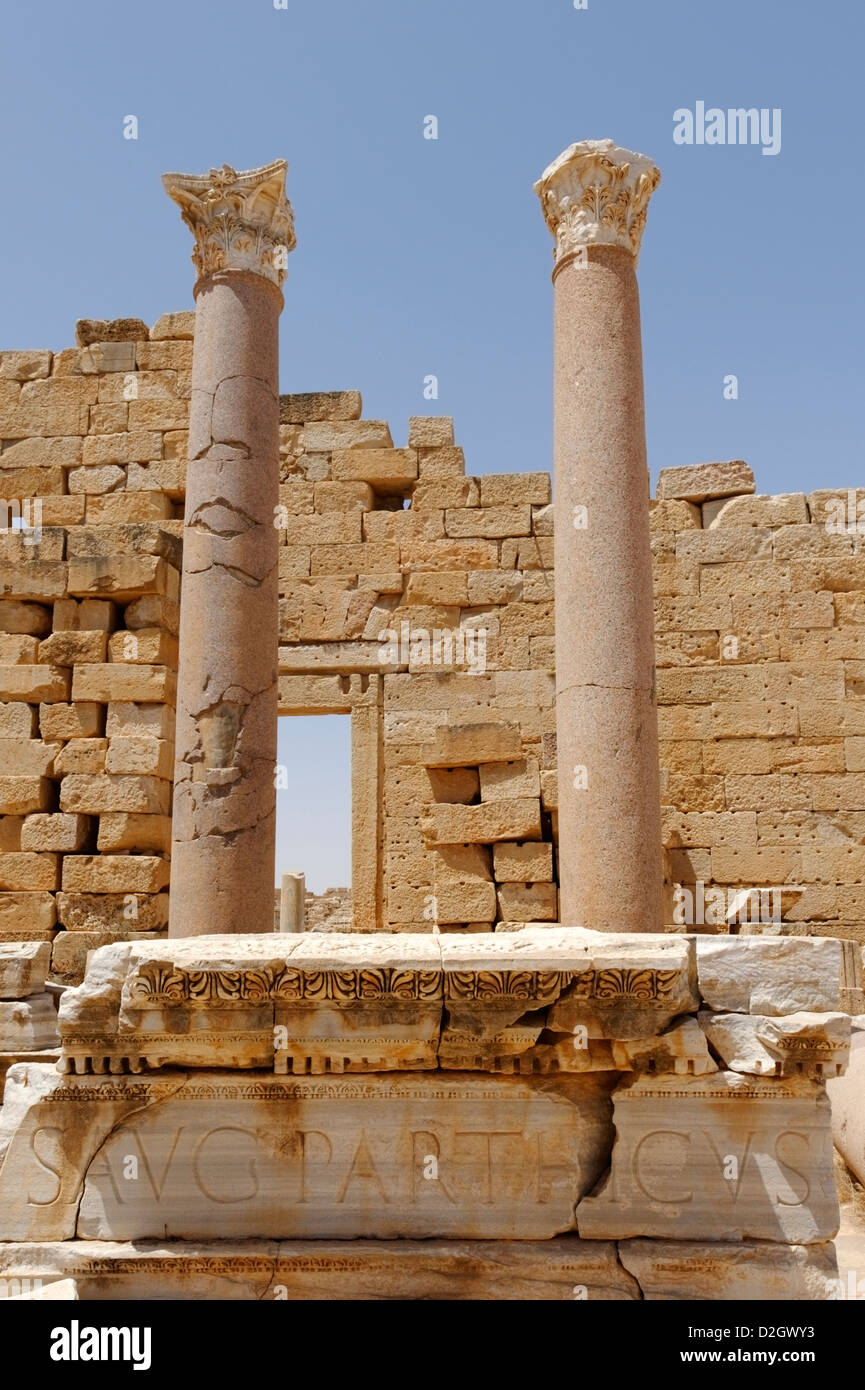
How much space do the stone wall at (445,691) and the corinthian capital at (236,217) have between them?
9.75ft

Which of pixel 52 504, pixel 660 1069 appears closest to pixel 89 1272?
pixel 660 1069

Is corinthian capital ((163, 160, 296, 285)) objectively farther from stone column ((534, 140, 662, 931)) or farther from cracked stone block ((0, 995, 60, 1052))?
cracked stone block ((0, 995, 60, 1052))

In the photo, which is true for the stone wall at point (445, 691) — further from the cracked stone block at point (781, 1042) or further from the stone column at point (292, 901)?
the cracked stone block at point (781, 1042)

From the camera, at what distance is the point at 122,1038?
4.05 metres

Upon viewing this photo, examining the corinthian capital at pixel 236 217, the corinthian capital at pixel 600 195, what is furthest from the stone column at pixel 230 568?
the corinthian capital at pixel 600 195

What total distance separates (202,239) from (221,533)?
7.57 feet

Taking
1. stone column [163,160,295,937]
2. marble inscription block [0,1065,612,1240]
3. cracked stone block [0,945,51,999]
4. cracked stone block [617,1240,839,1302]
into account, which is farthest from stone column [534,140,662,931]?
cracked stone block [617,1240,839,1302]

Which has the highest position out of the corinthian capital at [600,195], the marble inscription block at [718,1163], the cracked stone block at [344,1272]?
the corinthian capital at [600,195]

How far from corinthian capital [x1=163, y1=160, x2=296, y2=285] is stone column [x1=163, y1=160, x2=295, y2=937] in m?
0.01

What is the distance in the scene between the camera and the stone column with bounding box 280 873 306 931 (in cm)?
1281

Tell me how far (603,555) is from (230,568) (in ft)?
8.71

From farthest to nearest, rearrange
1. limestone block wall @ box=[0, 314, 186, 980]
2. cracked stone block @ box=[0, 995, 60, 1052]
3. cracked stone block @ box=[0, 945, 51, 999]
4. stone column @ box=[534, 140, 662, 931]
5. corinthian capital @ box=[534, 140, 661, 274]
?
limestone block wall @ box=[0, 314, 186, 980] < corinthian capital @ box=[534, 140, 661, 274] < stone column @ box=[534, 140, 662, 931] < cracked stone block @ box=[0, 945, 51, 999] < cracked stone block @ box=[0, 995, 60, 1052]

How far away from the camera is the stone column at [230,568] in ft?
26.7
